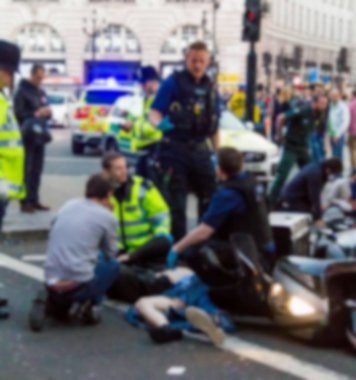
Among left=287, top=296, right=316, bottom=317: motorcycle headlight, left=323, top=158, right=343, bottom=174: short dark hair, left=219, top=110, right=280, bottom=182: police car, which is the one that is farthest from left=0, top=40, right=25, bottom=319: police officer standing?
left=219, top=110, right=280, bottom=182: police car

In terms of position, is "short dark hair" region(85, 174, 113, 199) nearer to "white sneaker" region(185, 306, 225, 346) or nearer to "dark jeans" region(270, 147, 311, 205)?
"white sneaker" region(185, 306, 225, 346)

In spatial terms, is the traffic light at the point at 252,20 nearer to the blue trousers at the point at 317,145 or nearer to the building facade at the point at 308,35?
the blue trousers at the point at 317,145

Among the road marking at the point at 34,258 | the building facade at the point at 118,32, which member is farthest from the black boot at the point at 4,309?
the building facade at the point at 118,32

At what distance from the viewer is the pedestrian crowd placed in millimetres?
A: 7211

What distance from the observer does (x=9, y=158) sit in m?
7.27

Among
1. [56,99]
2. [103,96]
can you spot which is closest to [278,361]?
[103,96]

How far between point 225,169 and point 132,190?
3.87ft

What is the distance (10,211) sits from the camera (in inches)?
494

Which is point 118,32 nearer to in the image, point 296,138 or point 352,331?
point 296,138

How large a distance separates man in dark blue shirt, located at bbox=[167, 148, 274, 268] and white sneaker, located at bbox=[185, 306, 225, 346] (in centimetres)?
72

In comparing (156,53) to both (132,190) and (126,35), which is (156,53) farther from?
(132,190)

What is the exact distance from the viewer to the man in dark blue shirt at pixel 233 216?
293 inches

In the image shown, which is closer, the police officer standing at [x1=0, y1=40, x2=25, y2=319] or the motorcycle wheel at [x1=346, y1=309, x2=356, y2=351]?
the motorcycle wheel at [x1=346, y1=309, x2=356, y2=351]

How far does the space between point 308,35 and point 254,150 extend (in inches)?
3017
